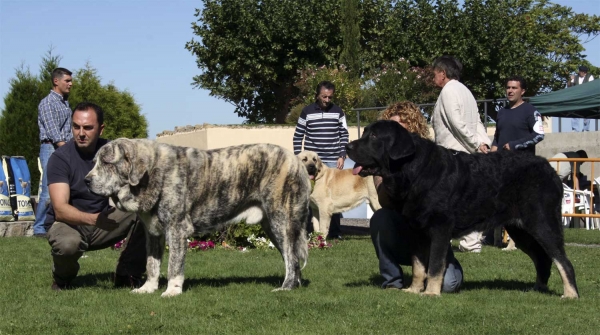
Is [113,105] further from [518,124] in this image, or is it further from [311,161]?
[518,124]

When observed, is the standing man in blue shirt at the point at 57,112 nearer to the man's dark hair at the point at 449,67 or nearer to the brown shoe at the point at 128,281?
the brown shoe at the point at 128,281

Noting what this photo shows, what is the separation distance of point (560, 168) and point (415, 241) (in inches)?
339

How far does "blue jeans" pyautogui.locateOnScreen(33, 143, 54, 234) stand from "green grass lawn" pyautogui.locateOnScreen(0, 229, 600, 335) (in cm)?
283

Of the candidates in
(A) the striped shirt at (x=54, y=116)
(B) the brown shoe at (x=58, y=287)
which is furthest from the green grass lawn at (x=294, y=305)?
(A) the striped shirt at (x=54, y=116)

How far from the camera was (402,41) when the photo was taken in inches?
1564

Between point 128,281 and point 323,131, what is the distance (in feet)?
18.6

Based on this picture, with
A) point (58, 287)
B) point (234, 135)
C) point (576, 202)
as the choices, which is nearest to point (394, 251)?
point (58, 287)

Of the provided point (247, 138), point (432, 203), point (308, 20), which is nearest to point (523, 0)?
point (308, 20)

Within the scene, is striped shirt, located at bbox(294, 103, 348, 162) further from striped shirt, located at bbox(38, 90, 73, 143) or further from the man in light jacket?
striped shirt, located at bbox(38, 90, 73, 143)

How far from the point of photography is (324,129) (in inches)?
474

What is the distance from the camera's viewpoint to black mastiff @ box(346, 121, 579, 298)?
19.9 feet

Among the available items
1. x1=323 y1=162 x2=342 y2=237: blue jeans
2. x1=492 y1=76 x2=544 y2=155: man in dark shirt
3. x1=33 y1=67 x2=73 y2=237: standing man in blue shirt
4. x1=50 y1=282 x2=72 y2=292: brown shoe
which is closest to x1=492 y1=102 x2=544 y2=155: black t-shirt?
x1=492 y1=76 x2=544 y2=155: man in dark shirt

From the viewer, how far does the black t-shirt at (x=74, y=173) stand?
6586mm

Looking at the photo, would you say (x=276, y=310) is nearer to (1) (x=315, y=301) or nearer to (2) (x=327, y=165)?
(1) (x=315, y=301)
